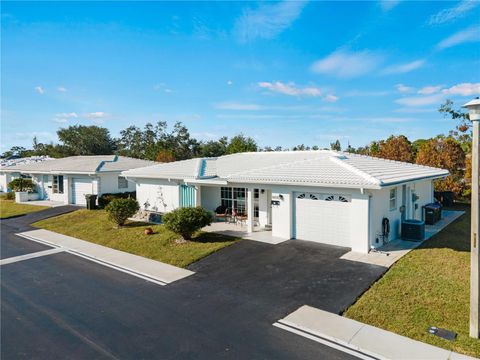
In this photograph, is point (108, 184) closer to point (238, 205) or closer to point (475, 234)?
point (238, 205)

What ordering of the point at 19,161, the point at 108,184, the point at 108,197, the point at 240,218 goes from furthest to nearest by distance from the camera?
1. the point at 19,161
2. the point at 108,184
3. the point at 108,197
4. the point at 240,218

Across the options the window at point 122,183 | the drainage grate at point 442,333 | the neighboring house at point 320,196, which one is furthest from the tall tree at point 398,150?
the drainage grate at point 442,333

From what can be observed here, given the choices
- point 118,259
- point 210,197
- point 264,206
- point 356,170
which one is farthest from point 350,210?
point 118,259

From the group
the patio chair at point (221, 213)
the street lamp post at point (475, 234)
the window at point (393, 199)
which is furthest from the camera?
the patio chair at point (221, 213)

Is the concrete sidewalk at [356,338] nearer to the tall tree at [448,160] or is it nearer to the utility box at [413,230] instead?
the utility box at [413,230]

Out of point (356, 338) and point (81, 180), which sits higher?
point (81, 180)

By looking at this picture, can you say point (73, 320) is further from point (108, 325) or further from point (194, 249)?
point (194, 249)

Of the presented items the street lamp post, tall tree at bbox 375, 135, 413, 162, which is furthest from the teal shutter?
tall tree at bbox 375, 135, 413, 162

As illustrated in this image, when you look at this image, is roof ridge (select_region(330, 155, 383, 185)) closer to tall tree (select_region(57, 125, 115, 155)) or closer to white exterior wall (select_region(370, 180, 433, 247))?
white exterior wall (select_region(370, 180, 433, 247))
